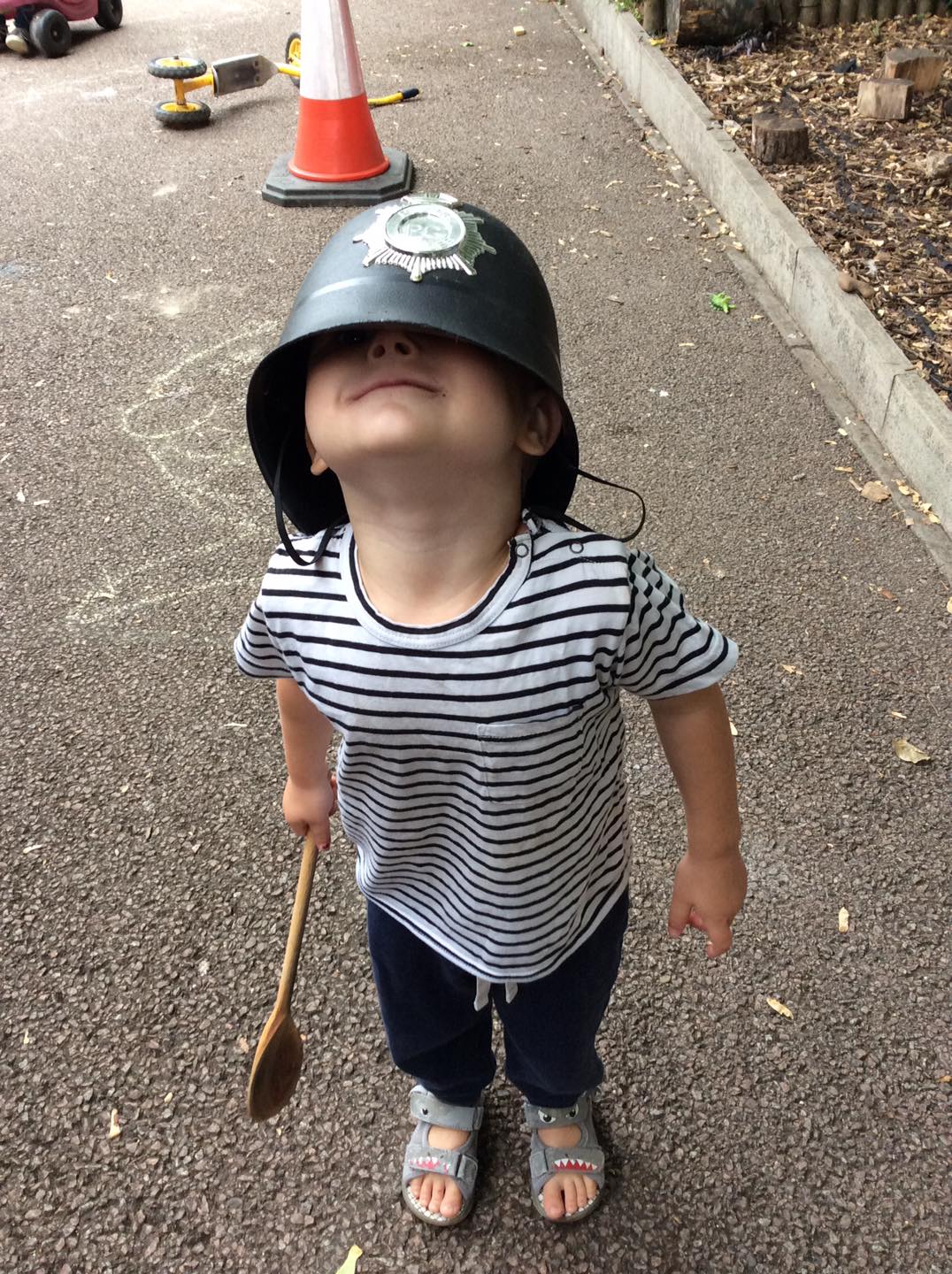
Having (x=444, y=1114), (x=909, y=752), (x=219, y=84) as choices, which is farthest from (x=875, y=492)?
(x=219, y=84)

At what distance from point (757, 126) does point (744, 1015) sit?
4.83 meters

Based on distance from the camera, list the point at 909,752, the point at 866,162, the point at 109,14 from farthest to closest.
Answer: the point at 109,14
the point at 866,162
the point at 909,752

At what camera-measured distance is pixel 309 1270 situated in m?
1.83

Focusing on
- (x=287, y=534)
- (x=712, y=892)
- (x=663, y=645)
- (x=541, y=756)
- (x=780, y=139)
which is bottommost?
(x=780, y=139)

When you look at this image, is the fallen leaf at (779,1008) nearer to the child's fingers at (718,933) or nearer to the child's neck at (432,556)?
the child's fingers at (718,933)

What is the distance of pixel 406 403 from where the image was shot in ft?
3.70

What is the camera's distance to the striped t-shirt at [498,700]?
126 cm

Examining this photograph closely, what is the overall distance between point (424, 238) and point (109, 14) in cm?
936

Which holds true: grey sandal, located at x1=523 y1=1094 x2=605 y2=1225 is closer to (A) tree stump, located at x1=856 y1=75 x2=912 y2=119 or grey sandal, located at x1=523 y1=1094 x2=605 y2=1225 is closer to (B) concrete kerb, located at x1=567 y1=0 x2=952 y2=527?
(B) concrete kerb, located at x1=567 y1=0 x2=952 y2=527

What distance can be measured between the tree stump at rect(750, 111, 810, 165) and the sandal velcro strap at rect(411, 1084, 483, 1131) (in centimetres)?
509

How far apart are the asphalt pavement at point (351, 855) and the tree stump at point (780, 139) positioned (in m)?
0.87

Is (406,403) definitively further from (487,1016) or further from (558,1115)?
(558,1115)

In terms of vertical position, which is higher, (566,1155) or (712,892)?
(712,892)

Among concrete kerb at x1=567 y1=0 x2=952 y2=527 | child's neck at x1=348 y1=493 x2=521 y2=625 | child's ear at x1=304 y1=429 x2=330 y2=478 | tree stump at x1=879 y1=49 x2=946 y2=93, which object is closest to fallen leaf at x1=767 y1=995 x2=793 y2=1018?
child's neck at x1=348 y1=493 x2=521 y2=625
